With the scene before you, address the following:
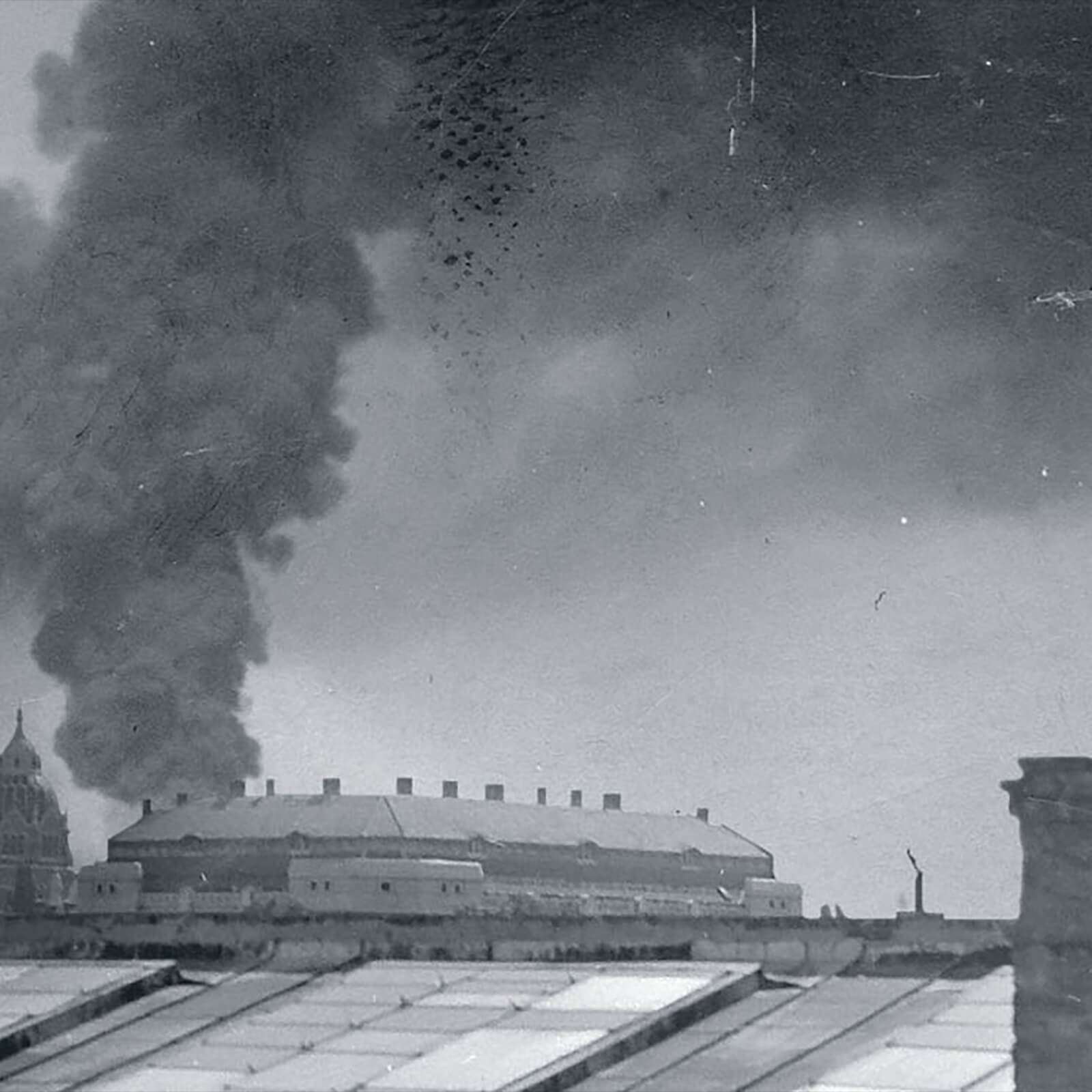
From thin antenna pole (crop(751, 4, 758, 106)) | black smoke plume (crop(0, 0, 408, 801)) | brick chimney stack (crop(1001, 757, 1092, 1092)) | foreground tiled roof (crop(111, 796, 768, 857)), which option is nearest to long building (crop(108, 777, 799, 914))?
foreground tiled roof (crop(111, 796, 768, 857))

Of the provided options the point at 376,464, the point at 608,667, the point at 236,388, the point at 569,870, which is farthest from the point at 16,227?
the point at 569,870

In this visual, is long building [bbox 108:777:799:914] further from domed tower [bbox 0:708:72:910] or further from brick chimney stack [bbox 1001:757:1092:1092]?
brick chimney stack [bbox 1001:757:1092:1092]

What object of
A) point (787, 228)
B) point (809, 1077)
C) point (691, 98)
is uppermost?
point (691, 98)

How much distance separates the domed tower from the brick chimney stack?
83053mm

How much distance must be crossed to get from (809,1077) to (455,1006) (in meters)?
2.33

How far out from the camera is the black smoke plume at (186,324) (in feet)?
70.1

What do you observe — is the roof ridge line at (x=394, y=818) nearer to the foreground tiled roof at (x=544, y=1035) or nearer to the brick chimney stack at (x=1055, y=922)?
the foreground tiled roof at (x=544, y=1035)

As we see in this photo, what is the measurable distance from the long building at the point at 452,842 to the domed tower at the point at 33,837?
3.26 metres

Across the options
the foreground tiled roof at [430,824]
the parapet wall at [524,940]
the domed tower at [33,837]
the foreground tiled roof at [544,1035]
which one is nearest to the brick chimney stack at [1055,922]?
the foreground tiled roof at [544,1035]

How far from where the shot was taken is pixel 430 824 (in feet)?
343

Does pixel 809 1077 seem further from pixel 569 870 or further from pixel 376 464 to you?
pixel 569 870

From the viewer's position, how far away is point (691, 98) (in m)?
16.9

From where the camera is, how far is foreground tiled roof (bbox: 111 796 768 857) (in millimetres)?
97312

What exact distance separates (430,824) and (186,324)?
76259mm
